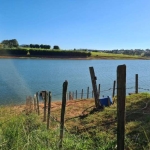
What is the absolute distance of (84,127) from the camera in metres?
8.69

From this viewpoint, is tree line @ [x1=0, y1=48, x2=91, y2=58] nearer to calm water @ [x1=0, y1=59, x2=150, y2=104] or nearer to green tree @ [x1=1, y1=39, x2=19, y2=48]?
green tree @ [x1=1, y1=39, x2=19, y2=48]

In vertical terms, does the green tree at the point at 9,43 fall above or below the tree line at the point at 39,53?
above

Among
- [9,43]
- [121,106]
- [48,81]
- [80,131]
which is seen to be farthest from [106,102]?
[9,43]

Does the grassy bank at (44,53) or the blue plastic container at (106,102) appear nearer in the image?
the blue plastic container at (106,102)

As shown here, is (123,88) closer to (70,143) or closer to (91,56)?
(70,143)

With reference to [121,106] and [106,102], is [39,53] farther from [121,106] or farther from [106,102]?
[121,106]

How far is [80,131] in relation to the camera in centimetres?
830

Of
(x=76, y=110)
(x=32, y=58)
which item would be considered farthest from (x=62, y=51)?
(x=76, y=110)

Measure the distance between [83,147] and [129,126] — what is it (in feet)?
9.30

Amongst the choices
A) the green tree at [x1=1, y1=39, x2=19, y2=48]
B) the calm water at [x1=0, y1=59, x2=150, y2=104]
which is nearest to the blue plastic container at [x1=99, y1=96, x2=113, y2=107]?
the calm water at [x1=0, y1=59, x2=150, y2=104]

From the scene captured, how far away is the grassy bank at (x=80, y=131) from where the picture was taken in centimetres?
440

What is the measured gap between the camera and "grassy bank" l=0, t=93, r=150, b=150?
173 inches

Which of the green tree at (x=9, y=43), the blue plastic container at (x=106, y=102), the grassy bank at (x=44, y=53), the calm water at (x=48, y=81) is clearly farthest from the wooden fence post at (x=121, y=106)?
the green tree at (x=9, y=43)

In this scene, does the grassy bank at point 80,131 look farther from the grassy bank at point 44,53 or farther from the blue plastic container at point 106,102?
the grassy bank at point 44,53
